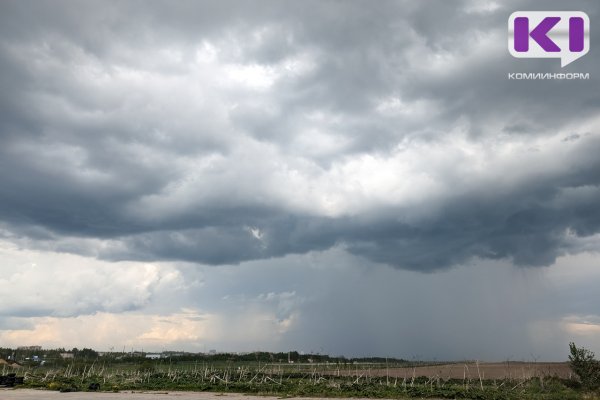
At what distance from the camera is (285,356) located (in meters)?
187

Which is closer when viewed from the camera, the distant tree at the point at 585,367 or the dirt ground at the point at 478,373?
the distant tree at the point at 585,367

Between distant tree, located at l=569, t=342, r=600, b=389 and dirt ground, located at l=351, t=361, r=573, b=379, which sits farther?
dirt ground, located at l=351, t=361, r=573, b=379

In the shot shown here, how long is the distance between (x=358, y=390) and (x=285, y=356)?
142 m

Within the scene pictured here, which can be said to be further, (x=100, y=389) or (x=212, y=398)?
(x=100, y=389)

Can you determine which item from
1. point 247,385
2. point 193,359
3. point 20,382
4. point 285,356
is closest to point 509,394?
point 247,385

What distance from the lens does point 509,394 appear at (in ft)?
152

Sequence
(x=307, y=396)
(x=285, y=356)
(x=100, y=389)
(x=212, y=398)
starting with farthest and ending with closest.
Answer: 1. (x=285, y=356)
2. (x=100, y=389)
3. (x=307, y=396)
4. (x=212, y=398)

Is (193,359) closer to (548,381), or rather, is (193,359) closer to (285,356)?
(285,356)

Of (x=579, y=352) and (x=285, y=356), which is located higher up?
(x=579, y=352)

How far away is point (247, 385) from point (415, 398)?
64.2 feet

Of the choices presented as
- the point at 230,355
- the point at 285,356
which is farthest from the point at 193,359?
the point at 285,356

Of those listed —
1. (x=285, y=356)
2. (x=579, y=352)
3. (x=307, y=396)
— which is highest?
(x=579, y=352)

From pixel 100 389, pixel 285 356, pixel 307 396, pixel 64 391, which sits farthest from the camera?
pixel 285 356

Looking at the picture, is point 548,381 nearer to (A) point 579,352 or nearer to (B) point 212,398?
(A) point 579,352
